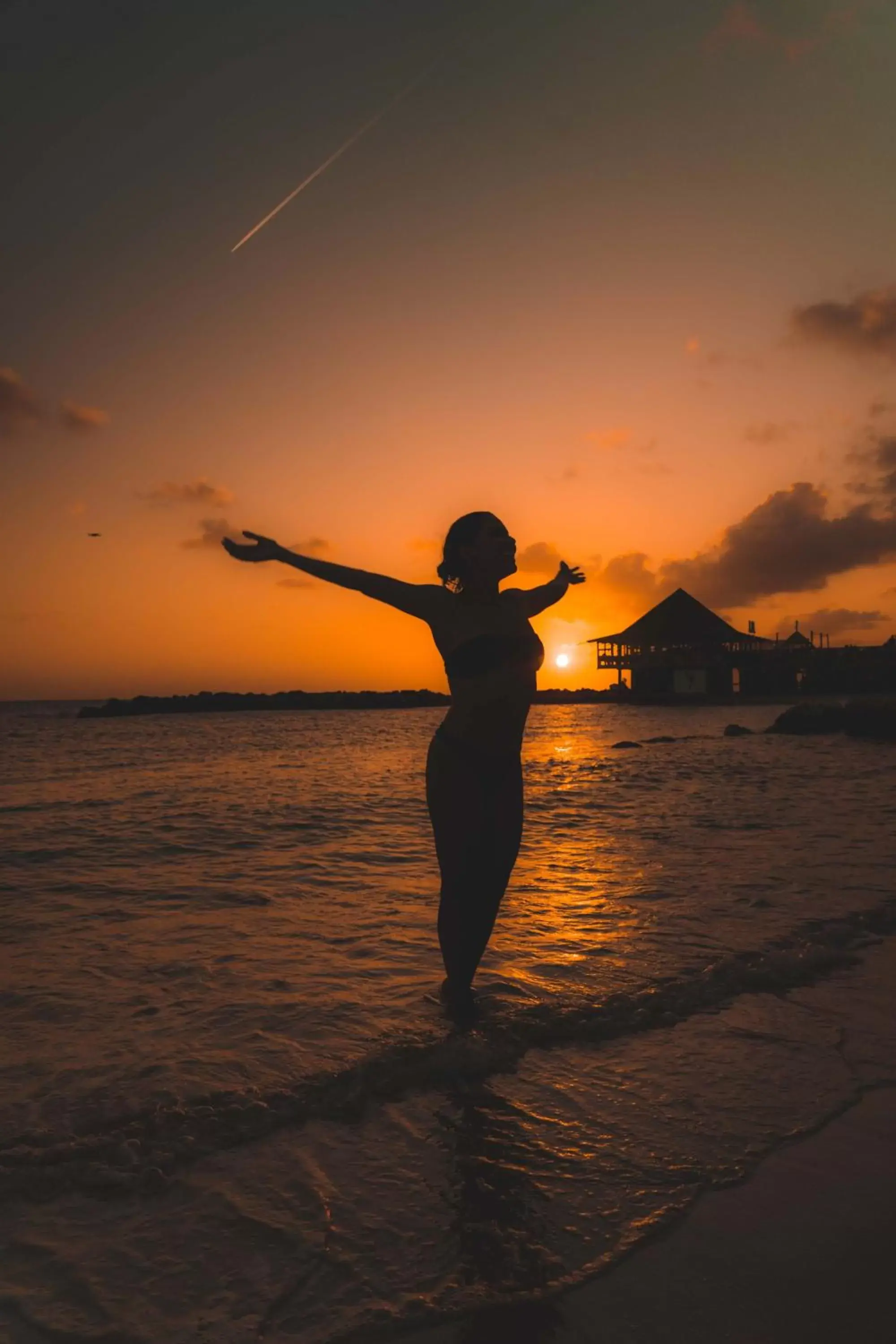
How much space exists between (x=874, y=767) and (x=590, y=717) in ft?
130

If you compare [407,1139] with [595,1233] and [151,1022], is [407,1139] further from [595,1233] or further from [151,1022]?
[151,1022]

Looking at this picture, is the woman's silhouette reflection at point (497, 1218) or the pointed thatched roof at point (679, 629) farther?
the pointed thatched roof at point (679, 629)

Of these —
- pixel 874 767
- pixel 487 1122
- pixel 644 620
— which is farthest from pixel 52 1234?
pixel 644 620

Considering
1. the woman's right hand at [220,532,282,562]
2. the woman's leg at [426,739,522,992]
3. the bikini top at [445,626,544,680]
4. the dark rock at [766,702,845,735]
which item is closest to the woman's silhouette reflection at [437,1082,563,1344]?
the woman's leg at [426,739,522,992]

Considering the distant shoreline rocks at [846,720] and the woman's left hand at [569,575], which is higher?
the woman's left hand at [569,575]

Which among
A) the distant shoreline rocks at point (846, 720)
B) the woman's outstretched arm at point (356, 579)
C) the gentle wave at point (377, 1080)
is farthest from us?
the distant shoreline rocks at point (846, 720)

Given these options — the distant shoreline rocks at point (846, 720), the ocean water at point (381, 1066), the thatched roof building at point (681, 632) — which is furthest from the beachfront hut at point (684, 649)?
the ocean water at point (381, 1066)

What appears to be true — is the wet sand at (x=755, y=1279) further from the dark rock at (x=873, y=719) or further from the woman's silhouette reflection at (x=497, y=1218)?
the dark rock at (x=873, y=719)

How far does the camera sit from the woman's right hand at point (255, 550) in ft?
11.8

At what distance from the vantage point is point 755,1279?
1.97 m

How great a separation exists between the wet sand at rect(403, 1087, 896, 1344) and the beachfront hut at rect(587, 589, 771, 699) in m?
63.8

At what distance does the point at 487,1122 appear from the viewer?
2.86 m

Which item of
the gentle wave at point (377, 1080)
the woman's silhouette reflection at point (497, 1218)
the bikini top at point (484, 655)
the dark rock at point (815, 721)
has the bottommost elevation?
the gentle wave at point (377, 1080)

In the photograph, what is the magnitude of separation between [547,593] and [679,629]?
209 ft
